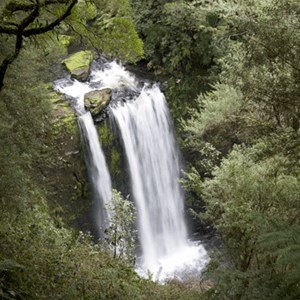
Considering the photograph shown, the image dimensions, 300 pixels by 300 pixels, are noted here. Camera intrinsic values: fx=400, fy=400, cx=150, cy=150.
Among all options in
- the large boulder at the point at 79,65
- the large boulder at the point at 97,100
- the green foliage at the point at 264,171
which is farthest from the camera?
the large boulder at the point at 79,65

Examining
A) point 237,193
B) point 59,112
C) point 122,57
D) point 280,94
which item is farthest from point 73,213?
point 280,94

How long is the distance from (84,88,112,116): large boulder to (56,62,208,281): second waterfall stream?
0.29 meters

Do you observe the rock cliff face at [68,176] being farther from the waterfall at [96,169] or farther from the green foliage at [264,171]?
the green foliage at [264,171]

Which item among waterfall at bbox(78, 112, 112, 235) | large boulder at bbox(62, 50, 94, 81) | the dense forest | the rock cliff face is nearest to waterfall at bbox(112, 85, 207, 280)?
waterfall at bbox(78, 112, 112, 235)

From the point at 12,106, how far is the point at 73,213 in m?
6.51

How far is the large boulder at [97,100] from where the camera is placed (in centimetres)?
1498

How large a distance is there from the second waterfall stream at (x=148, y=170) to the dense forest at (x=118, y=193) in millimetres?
842

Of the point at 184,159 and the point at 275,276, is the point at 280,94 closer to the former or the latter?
the point at 275,276

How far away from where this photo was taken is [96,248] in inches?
352

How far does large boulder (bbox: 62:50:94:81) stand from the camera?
16922mm

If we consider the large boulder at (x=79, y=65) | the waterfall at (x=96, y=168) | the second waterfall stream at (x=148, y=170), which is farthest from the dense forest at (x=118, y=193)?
the large boulder at (x=79, y=65)

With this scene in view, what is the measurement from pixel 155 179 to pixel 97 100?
3.99 m

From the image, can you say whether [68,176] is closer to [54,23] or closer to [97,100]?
[97,100]

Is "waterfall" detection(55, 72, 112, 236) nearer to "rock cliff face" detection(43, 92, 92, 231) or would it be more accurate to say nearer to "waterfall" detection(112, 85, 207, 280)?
"rock cliff face" detection(43, 92, 92, 231)
